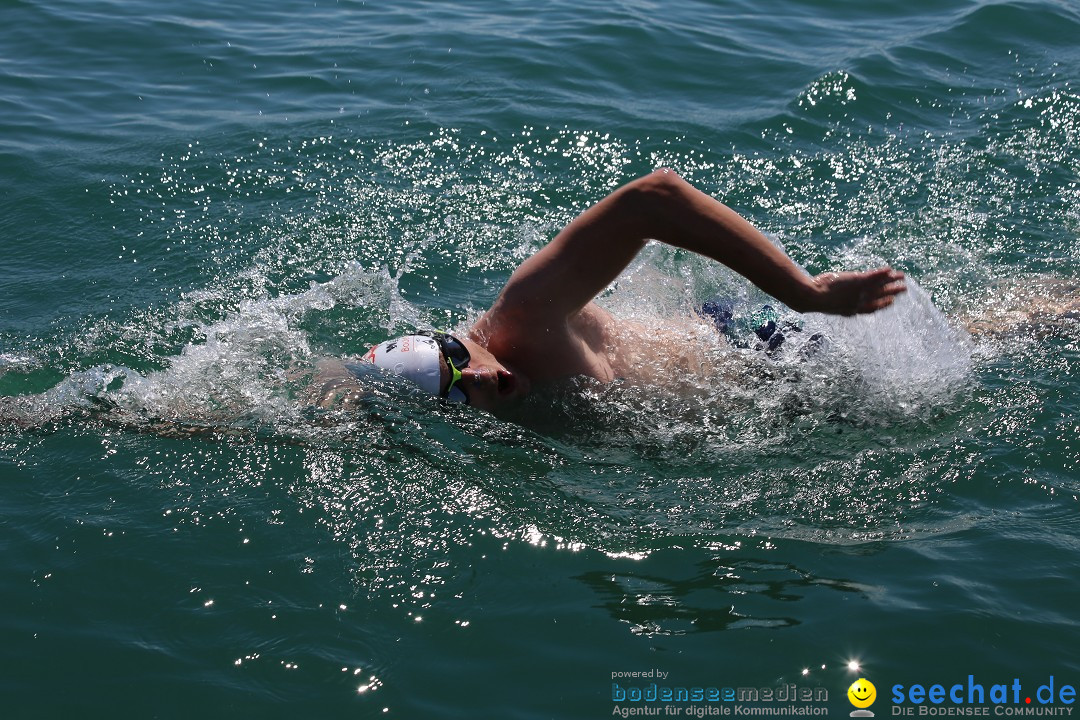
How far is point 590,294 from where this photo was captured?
4.32m

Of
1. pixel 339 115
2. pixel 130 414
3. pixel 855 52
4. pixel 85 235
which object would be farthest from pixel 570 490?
pixel 855 52

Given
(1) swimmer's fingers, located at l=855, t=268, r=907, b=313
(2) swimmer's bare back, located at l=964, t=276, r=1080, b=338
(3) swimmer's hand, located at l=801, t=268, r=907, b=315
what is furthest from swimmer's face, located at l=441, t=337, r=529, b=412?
(2) swimmer's bare back, located at l=964, t=276, r=1080, b=338

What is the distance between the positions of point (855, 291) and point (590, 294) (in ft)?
3.53

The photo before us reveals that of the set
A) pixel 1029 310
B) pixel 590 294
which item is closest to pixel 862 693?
pixel 590 294

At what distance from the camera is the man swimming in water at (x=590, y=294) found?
155 inches

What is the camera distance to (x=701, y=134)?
26.9 ft

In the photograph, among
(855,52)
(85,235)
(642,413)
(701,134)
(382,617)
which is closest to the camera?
(382,617)

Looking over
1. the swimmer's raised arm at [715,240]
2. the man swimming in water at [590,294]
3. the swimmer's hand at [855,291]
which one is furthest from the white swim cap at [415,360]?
the swimmer's hand at [855,291]

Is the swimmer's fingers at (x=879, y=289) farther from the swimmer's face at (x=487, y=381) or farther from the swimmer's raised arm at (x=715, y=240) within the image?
→ the swimmer's face at (x=487, y=381)

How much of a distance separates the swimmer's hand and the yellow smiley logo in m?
1.42

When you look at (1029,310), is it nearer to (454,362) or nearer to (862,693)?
(862,693)

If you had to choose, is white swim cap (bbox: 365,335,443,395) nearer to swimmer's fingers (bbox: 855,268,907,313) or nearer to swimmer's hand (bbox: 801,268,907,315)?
swimmer's hand (bbox: 801,268,907,315)

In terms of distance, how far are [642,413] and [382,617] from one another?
1.60 m

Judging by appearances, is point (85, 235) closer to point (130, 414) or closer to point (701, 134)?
point (130, 414)
